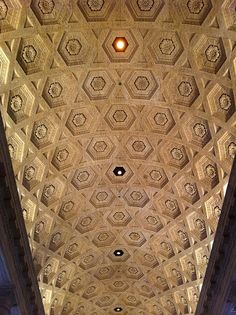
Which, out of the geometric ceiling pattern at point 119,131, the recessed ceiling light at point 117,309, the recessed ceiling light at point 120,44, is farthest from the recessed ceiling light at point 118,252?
the recessed ceiling light at point 120,44

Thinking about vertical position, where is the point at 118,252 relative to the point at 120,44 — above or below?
below

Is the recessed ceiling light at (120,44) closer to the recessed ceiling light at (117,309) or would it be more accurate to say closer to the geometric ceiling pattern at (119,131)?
the geometric ceiling pattern at (119,131)

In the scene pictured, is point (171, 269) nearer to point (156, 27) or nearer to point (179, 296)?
point (179, 296)

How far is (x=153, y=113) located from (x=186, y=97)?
133cm

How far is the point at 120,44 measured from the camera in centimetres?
1369

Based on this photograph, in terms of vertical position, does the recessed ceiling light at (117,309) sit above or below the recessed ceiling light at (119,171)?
below

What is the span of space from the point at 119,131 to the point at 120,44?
132 inches

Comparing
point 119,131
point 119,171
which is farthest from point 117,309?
point 119,131

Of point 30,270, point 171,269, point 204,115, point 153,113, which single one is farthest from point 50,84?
point 171,269

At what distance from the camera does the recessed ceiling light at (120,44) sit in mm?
13586

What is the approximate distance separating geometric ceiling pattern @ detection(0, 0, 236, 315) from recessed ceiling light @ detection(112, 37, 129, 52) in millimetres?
175

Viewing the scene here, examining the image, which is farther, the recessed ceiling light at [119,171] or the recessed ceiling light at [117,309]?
the recessed ceiling light at [117,309]

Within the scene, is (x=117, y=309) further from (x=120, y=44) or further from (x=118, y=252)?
(x=120, y=44)

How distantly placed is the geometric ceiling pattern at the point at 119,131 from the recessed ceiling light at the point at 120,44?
0.57 ft
